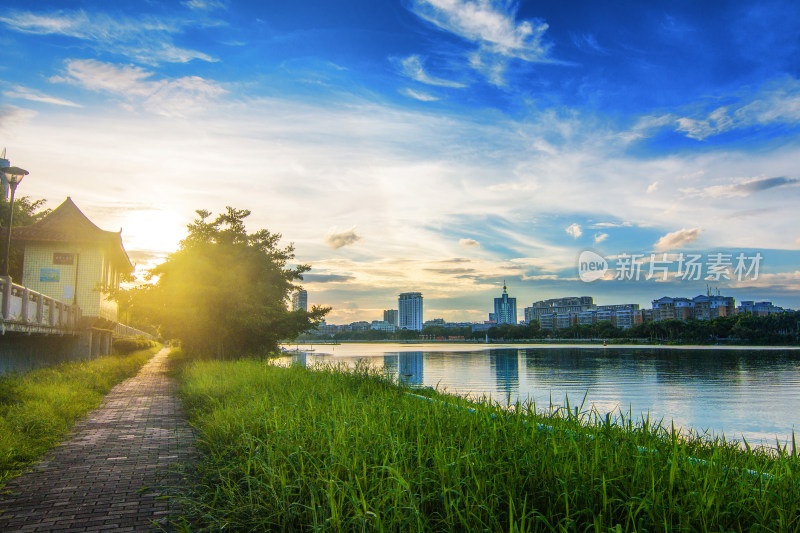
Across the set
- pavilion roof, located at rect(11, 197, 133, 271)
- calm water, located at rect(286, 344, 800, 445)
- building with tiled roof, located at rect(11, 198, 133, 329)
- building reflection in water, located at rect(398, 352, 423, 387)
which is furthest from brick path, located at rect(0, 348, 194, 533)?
pavilion roof, located at rect(11, 197, 133, 271)

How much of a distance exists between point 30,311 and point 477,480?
1665 cm

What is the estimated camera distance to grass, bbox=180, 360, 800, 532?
3367mm

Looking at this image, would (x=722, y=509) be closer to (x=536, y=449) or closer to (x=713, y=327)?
(x=536, y=449)

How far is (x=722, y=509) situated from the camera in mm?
3438

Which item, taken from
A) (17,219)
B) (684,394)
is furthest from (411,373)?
(17,219)

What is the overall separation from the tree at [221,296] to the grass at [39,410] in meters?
6.09

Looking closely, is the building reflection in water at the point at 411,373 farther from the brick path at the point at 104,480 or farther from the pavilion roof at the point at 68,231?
the pavilion roof at the point at 68,231

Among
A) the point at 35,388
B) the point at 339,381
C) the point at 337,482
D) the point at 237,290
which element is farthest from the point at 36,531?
the point at 237,290

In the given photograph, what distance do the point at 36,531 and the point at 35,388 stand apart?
28.1 feet

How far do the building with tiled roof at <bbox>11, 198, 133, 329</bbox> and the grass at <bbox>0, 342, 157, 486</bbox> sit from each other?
966cm

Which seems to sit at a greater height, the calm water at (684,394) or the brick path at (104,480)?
the brick path at (104,480)

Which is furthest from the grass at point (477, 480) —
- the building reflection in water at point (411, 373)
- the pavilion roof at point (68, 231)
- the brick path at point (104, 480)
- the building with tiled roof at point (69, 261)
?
the pavilion roof at point (68, 231)

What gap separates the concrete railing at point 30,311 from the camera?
13.0 meters

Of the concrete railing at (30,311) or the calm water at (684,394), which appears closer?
the concrete railing at (30,311)
